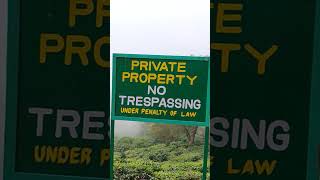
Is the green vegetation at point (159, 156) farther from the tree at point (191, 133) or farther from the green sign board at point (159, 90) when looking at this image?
the green sign board at point (159, 90)

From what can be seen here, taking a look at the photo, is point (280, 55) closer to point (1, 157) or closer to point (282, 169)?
point (282, 169)

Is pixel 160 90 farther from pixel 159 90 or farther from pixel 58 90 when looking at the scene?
pixel 58 90

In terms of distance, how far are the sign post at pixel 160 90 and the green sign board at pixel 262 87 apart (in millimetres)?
2400

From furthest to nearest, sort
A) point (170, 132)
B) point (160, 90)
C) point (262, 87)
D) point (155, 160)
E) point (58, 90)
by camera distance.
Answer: point (170, 132) < point (155, 160) < point (160, 90) < point (58, 90) < point (262, 87)

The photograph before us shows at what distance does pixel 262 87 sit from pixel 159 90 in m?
2.56

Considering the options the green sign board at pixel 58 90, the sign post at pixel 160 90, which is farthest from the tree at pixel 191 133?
the green sign board at pixel 58 90

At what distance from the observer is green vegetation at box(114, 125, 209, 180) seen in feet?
19.2

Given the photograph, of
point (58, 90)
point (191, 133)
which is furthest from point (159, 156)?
point (58, 90)

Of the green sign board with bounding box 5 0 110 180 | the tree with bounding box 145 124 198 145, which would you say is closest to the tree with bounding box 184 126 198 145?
the tree with bounding box 145 124 198 145

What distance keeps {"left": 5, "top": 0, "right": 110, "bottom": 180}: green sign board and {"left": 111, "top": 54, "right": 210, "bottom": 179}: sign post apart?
2.35 m

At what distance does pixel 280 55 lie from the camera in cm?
121

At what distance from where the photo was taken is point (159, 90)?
12.4 ft

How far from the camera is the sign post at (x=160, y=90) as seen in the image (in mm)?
3699

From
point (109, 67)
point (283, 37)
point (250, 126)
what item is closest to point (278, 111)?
point (250, 126)
